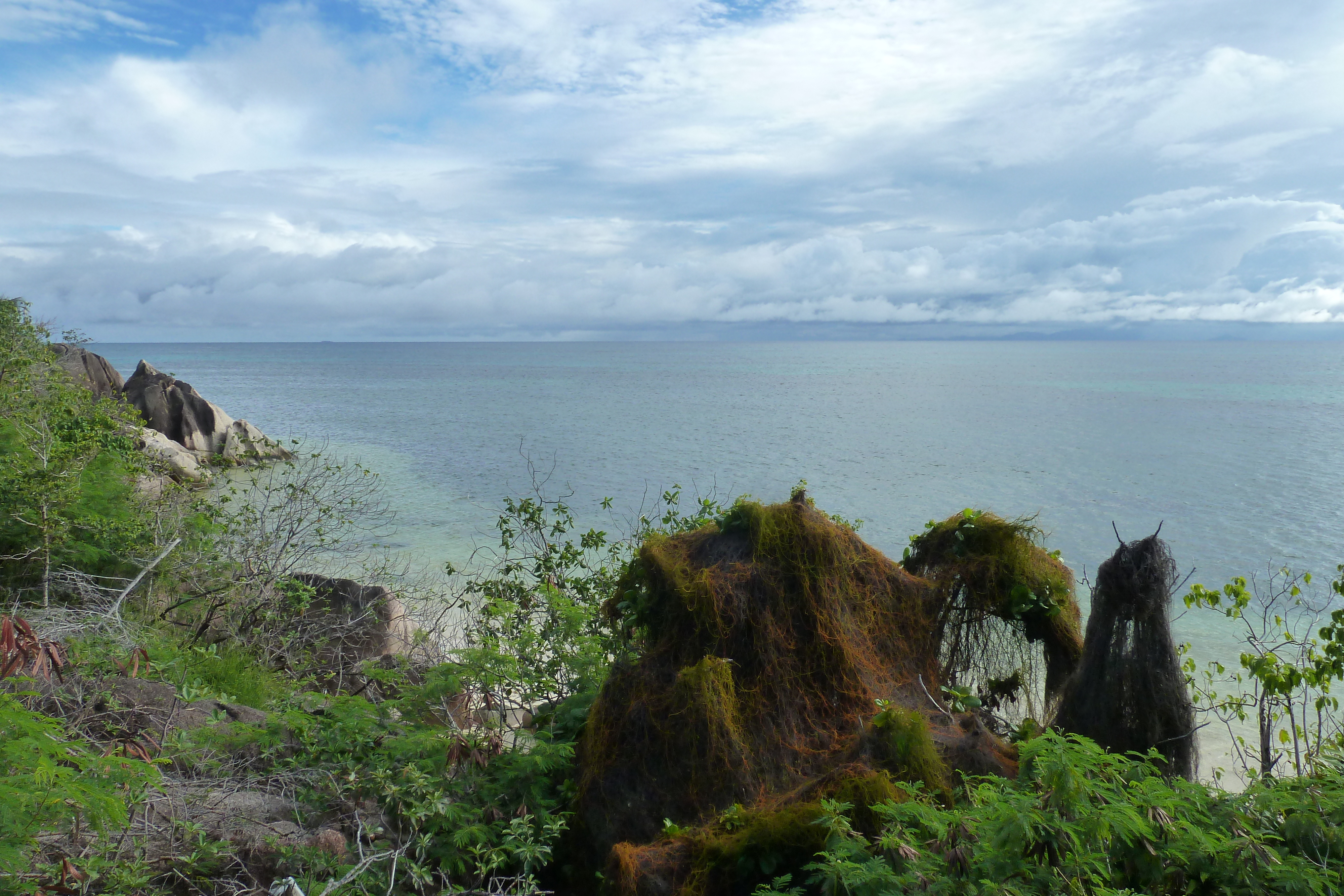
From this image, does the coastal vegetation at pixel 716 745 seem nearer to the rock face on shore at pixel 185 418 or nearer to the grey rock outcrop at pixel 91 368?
the grey rock outcrop at pixel 91 368

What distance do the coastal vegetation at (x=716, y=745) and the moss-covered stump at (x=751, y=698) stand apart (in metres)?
0.02

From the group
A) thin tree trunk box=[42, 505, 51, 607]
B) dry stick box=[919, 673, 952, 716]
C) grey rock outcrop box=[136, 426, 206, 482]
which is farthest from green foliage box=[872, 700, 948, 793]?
grey rock outcrop box=[136, 426, 206, 482]

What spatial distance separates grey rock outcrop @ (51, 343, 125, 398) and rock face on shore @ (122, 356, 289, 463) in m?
0.74

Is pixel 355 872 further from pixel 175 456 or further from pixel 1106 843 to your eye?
pixel 175 456

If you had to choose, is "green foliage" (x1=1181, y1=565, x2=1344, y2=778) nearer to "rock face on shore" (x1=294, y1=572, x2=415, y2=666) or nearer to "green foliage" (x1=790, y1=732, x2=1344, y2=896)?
"green foliage" (x1=790, y1=732, x2=1344, y2=896)

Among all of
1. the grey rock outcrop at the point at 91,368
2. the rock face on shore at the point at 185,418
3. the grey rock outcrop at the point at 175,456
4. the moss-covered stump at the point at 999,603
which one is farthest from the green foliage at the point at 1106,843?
the rock face on shore at the point at 185,418

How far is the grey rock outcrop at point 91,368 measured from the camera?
29078 millimetres

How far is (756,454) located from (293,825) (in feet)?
123

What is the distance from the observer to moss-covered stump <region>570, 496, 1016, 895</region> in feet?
17.4

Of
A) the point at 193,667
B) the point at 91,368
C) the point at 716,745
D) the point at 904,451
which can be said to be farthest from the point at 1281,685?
the point at 904,451

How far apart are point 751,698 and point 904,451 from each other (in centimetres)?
4091

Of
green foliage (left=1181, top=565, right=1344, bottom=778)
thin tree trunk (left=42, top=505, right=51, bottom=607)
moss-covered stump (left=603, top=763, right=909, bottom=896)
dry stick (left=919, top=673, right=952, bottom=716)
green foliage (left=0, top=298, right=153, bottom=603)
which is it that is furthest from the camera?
green foliage (left=0, top=298, right=153, bottom=603)

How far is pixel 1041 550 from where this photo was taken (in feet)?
24.1

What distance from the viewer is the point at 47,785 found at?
397 cm
